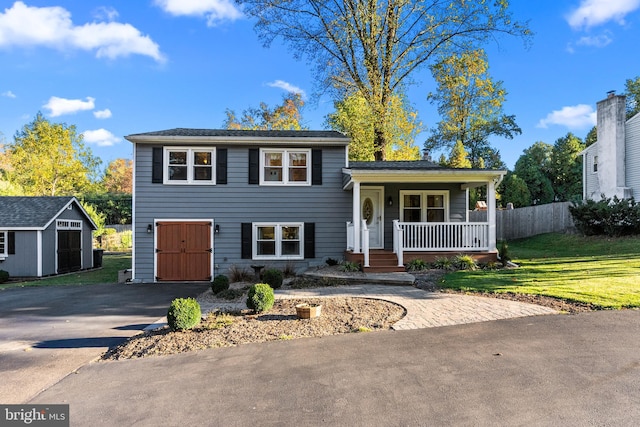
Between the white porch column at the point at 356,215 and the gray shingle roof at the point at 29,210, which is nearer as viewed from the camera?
the white porch column at the point at 356,215

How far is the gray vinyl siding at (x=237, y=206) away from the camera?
43.4 feet

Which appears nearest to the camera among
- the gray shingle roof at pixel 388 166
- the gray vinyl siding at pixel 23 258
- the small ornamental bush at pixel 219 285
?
the small ornamental bush at pixel 219 285

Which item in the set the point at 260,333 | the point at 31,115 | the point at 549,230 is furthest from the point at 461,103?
the point at 31,115

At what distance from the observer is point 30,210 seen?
1683 centimetres

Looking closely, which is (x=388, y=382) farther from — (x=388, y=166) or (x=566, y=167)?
(x=566, y=167)

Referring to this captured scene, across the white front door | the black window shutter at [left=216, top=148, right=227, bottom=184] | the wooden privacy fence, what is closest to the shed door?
the black window shutter at [left=216, top=148, right=227, bottom=184]

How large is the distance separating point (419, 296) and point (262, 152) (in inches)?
310

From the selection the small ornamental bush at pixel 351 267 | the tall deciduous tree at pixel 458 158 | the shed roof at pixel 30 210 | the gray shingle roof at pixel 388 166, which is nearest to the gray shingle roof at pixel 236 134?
the gray shingle roof at pixel 388 166

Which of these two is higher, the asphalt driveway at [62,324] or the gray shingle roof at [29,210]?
the gray shingle roof at [29,210]

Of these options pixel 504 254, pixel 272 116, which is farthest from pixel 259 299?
pixel 272 116

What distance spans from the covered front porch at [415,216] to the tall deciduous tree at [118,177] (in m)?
43.8

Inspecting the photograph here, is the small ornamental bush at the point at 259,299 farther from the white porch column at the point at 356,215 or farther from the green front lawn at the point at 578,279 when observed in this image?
the white porch column at the point at 356,215

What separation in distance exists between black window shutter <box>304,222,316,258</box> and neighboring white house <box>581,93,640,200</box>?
17035mm

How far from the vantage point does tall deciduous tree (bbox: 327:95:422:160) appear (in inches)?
859
